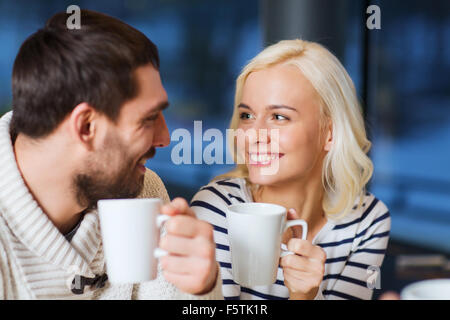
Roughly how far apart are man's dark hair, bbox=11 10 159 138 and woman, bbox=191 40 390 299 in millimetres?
293

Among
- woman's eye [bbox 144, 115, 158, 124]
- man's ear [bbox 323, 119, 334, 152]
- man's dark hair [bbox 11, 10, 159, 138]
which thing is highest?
man's dark hair [bbox 11, 10, 159, 138]

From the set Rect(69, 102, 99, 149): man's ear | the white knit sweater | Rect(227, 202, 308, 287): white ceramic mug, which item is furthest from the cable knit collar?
Rect(227, 202, 308, 287): white ceramic mug

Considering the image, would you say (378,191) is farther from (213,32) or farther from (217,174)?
(213,32)

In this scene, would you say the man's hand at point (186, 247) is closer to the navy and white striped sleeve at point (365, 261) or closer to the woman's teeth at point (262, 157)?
the woman's teeth at point (262, 157)

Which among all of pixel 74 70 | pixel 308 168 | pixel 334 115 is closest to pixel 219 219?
pixel 308 168

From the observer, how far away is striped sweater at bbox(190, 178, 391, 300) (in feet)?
3.04

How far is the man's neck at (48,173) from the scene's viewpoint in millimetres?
669

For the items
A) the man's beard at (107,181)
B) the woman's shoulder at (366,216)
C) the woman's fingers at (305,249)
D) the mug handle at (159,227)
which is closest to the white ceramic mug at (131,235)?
the mug handle at (159,227)

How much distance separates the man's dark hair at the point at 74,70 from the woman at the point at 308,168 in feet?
0.96

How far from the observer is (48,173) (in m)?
0.68

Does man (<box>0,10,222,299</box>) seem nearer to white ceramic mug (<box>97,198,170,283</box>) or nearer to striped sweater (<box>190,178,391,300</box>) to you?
white ceramic mug (<box>97,198,170,283</box>)

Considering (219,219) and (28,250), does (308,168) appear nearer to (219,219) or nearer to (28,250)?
(219,219)

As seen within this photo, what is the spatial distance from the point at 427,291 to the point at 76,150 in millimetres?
500
